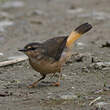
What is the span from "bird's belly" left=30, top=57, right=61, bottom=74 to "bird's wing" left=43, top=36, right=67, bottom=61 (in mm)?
174

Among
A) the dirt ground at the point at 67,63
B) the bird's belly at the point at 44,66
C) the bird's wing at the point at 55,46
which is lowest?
the dirt ground at the point at 67,63

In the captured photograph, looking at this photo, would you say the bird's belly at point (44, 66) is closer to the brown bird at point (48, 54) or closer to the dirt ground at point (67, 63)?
the brown bird at point (48, 54)

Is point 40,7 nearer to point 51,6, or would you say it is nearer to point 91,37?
point 51,6

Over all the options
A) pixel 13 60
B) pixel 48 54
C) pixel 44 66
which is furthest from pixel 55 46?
pixel 13 60

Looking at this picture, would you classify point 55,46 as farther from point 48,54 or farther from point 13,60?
point 13,60

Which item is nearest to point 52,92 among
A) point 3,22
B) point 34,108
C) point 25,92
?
point 25,92

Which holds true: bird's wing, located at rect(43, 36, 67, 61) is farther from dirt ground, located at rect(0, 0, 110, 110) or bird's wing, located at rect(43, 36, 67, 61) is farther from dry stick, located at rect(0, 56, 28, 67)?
dry stick, located at rect(0, 56, 28, 67)

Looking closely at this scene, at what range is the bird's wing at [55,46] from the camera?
6945 millimetres

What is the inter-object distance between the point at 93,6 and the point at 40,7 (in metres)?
1.91

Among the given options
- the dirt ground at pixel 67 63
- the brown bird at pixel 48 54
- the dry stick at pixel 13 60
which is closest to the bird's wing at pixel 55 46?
the brown bird at pixel 48 54

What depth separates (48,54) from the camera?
6.91 meters

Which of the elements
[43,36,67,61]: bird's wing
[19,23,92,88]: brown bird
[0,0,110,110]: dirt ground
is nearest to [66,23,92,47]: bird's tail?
[19,23,92,88]: brown bird

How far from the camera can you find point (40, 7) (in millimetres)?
15367

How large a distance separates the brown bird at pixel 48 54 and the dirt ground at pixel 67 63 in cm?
30
